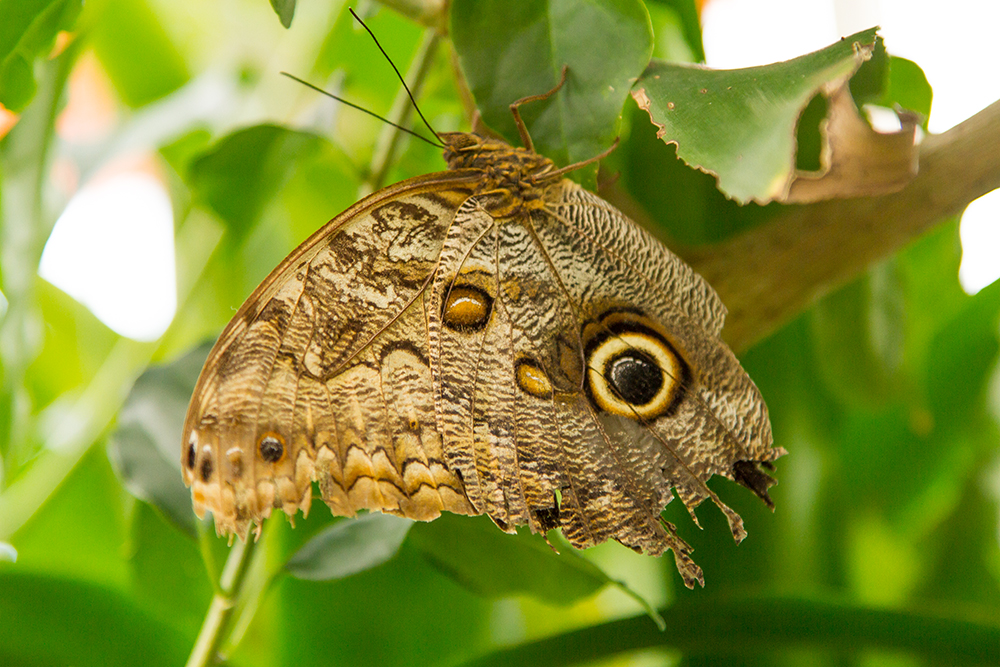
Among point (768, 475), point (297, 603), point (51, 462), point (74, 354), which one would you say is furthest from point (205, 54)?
point (768, 475)

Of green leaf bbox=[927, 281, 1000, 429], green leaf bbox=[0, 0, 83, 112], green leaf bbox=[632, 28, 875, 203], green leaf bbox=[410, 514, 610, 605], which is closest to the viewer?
green leaf bbox=[632, 28, 875, 203]

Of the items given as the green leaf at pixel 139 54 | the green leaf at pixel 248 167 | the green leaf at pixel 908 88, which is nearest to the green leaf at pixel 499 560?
the green leaf at pixel 248 167

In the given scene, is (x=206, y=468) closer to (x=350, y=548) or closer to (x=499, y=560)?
(x=350, y=548)

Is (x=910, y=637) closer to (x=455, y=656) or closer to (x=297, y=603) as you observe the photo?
(x=455, y=656)

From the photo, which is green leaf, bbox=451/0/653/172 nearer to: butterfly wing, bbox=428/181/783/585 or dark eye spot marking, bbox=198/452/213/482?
butterfly wing, bbox=428/181/783/585

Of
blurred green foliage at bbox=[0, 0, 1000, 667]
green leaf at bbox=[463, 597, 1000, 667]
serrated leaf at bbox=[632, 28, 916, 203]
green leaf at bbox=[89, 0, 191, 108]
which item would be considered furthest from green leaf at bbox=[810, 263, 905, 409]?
green leaf at bbox=[89, 0, 191, 108]

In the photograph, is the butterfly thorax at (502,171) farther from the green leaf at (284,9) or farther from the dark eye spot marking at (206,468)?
the dark eye spot marking at (206,468)

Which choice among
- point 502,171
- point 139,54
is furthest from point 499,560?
point 139,54
